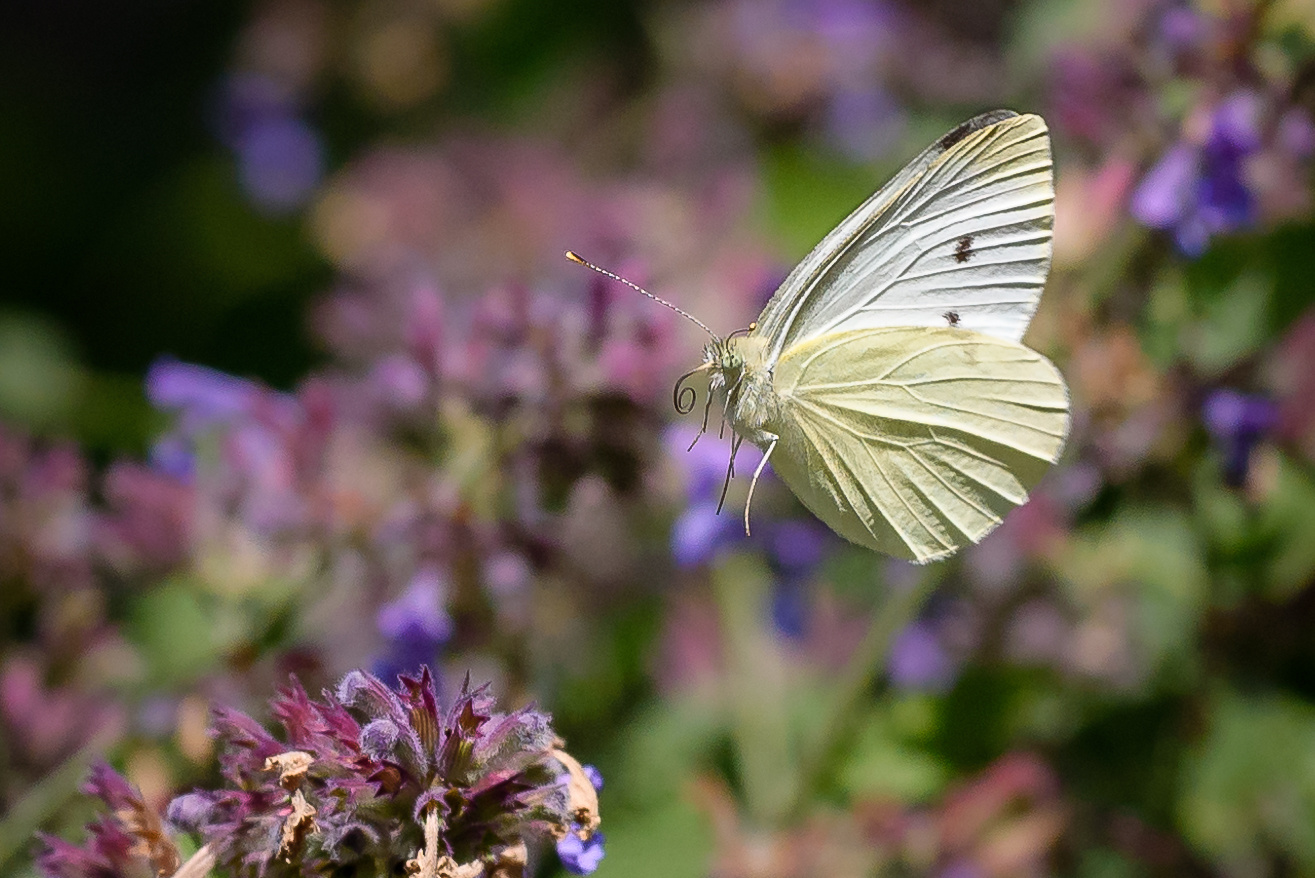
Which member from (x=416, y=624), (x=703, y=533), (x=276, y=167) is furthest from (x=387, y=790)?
(x=276, y=167)

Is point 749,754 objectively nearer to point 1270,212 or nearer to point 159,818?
point 159,818

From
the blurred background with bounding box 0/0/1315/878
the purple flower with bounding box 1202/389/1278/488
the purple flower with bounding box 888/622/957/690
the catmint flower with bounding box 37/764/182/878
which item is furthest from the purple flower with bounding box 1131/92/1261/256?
the catmint flower with bounding box 37/764/182/878

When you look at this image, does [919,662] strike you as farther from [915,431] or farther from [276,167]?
[276,167]

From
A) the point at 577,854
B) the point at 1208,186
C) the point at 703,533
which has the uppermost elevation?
the point at 1208,186

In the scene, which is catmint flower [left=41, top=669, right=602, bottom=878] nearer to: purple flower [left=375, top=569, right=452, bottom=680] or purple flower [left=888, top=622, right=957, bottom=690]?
→ purple flower [left=375, top=569, right=452, bottom=680]

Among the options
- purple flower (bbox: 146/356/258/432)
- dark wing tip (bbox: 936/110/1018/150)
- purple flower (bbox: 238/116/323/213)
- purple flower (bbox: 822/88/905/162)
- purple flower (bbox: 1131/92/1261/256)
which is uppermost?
purple flower (bbox: 238/116/323/213)

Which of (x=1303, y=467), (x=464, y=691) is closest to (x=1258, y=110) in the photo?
(x=1303, y=467)
